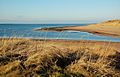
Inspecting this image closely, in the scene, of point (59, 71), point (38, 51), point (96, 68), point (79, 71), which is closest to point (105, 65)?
point (96, 68)

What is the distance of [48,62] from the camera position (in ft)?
24.8

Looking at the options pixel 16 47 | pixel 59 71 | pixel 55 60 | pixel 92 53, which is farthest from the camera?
pixel 92 53

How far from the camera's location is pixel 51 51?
7.99m

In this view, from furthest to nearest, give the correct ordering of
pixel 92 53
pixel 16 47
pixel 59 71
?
pixel 92 53
pixel 16 47
pixel 59 71

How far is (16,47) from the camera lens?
8312 mm

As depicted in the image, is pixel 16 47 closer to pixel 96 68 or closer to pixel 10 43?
pixel 10 43

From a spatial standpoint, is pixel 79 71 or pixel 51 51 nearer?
pixel 79 71

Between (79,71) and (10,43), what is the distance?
213cm

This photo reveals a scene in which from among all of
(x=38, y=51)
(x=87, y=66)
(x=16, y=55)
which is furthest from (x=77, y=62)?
(x=16, y=55)

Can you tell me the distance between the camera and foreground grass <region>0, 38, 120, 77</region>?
23.3ft

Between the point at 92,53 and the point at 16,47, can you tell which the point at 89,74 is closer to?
the point at 92,53

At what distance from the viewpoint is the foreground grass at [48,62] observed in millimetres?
7105

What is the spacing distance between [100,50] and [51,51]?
6.39ft

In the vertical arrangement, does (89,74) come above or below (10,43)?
below
